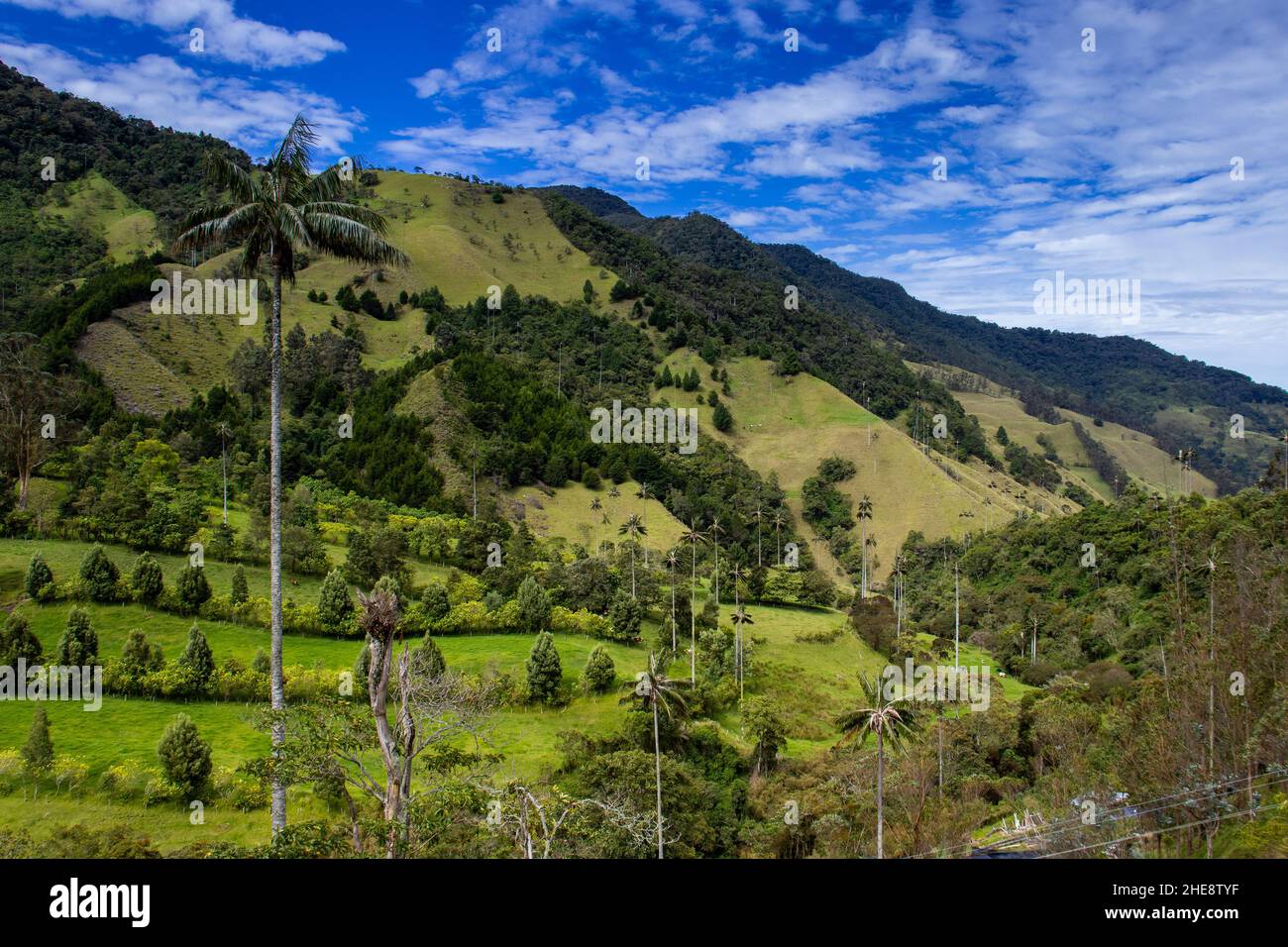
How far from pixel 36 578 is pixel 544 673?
23.6m

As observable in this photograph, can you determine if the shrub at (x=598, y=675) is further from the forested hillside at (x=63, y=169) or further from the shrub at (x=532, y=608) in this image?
the forested hillside at (x=63, y=169)

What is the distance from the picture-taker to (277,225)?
45.0ft

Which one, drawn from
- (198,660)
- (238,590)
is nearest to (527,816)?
(198,660)

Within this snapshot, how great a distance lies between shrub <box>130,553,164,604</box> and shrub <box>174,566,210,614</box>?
0.88m

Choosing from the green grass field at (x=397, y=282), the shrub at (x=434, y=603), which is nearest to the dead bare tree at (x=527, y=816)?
the shrub at (x=434, y=603)

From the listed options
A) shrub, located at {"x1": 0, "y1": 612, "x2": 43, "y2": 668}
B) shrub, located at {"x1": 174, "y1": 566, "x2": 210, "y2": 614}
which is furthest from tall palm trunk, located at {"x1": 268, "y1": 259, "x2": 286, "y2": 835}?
shrub, located at {"x1": 174, "y1": 566, "x2": 210, "y2": 614}

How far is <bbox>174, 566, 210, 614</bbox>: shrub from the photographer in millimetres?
37031

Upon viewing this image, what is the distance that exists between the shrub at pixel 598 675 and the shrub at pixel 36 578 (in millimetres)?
25258

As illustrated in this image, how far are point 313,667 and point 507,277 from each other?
137 m

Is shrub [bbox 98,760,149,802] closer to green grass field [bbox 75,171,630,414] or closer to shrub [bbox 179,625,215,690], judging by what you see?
shrub [bbox 179,625,215,690]

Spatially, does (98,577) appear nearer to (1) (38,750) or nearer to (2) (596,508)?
(1) (38,750)
